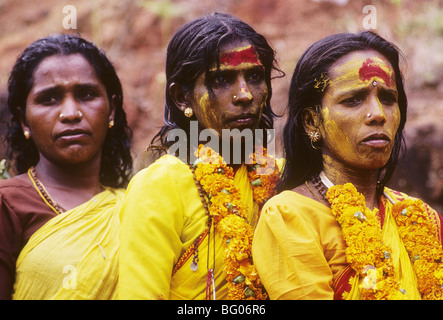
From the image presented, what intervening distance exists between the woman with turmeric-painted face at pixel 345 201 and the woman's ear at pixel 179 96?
0.65 m

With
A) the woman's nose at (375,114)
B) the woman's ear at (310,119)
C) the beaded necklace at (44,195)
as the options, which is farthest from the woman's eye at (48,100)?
the woman's nose at (375,114)

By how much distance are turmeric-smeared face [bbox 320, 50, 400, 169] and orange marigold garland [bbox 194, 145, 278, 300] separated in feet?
1.80

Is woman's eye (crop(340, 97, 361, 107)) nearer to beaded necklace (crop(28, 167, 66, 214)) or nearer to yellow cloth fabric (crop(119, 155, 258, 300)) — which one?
yellow cloth fabric (crop(119, 155, 258, 300))

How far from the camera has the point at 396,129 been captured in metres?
3.10

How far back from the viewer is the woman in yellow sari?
3.34m

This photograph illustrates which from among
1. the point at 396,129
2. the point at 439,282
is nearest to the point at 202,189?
the point at 396,129

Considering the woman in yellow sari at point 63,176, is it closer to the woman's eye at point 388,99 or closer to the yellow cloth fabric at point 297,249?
the yellow cloth fabric at point 297,249

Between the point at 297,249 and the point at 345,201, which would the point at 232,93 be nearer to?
the point at 345,201

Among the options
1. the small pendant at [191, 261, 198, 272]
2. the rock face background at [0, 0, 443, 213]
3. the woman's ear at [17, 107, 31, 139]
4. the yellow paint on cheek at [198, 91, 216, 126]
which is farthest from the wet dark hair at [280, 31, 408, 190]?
the rock face background at [0, 0, 443, 213]

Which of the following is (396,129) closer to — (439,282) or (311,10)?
(439,282)

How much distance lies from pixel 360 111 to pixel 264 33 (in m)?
6.22

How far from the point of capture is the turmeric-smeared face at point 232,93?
3.26 meters

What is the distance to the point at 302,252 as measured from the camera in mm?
2748

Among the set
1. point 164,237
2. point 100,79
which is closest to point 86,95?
point 100,79
